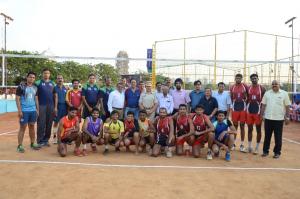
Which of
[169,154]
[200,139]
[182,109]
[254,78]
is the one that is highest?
[254,78]

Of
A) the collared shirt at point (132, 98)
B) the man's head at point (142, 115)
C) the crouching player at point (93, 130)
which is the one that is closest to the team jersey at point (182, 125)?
the man's head at point (142, 115)

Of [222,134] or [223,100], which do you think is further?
[223,100]

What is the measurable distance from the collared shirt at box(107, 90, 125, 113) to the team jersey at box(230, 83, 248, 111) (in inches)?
102

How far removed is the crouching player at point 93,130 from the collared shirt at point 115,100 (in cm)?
51

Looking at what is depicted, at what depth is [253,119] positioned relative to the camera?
299 inches

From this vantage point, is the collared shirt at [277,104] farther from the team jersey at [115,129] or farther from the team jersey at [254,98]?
the team jersey at [115,129]

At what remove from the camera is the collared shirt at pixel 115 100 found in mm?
7832

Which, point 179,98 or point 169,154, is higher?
point 179,98

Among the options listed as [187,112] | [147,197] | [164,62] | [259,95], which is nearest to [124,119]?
[187,112]

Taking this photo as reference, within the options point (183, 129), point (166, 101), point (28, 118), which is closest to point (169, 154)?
point (183, 129)

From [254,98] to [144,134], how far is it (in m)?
2.60

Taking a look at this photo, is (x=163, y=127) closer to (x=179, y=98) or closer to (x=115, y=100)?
(x=179, y=98)

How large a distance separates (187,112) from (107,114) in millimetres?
1979

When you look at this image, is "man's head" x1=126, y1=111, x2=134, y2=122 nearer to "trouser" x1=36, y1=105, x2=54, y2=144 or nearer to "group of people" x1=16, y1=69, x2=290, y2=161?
"group of people" x1=16, y1=69, x2=290, y2=161
